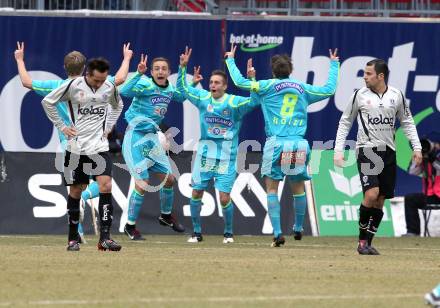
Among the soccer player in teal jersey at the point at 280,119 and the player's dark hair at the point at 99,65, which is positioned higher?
the player's dark hair at the point at 99,65

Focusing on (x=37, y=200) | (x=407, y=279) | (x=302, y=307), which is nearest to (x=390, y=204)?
(x=37, y=200)

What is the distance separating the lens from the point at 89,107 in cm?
1373

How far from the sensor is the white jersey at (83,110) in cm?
1370

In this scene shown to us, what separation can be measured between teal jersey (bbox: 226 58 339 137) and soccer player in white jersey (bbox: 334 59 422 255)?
2007 mm

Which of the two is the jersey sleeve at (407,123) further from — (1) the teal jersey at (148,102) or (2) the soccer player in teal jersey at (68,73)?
(1) the teal jersey at (148,102)

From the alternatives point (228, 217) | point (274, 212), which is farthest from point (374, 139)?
point (228, 217)

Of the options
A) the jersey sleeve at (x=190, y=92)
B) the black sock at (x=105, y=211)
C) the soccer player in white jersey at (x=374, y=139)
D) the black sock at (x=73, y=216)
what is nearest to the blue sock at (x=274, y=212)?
the jersey sleeve at (x=190, y=92)

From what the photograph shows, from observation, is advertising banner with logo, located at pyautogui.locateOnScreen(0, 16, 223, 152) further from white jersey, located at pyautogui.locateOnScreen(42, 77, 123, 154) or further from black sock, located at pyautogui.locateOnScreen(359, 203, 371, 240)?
white jersey, located at pyautogui.locateOnScreen(42, 77, 123, 154)

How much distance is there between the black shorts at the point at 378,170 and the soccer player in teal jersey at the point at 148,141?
13.7 feet

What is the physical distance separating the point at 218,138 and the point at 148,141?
1.11 meters

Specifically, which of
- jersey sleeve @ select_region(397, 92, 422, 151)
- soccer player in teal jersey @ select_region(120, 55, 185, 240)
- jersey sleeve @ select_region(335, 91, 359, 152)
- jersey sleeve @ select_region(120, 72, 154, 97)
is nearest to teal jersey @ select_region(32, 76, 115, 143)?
jersey sleeve @ select_region(120, 72, 154, 97)

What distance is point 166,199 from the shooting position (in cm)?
1825

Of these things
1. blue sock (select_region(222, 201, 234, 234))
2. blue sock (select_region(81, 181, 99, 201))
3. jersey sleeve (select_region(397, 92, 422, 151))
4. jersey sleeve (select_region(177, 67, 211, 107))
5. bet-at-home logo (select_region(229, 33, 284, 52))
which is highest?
bet-at-home logo (select_region(229, 33, 284, 52))

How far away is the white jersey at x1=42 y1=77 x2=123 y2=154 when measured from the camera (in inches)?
539
